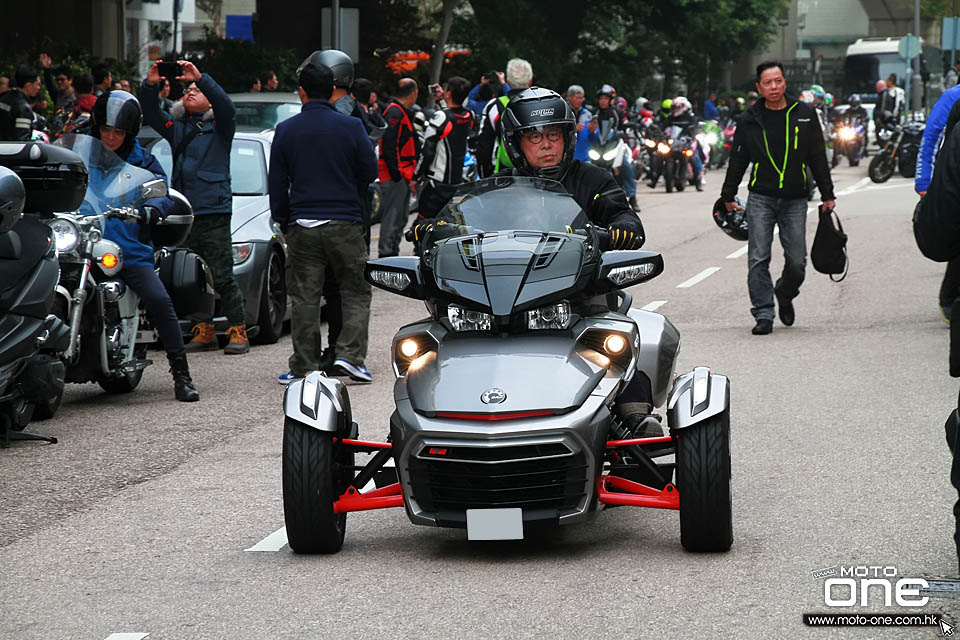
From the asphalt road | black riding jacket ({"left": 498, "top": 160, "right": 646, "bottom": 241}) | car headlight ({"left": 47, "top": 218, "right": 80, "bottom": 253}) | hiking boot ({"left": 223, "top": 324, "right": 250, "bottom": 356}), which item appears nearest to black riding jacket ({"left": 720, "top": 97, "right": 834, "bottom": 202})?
the asphalt road

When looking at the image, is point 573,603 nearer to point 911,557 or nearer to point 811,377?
point 911,557

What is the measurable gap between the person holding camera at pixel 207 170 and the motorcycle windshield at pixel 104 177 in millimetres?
1595

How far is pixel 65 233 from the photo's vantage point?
30.0 ft

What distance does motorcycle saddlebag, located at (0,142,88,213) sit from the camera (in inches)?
340

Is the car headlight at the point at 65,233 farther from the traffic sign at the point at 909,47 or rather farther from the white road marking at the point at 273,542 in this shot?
the traffic sign at the point at 909,47

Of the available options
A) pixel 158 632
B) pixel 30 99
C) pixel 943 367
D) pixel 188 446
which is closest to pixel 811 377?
pixel 943 367

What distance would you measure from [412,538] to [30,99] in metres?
14.6

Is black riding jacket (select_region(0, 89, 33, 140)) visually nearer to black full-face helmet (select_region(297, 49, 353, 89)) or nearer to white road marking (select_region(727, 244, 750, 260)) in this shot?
black full-face helmet (select_region(297, 49, 353, 89))

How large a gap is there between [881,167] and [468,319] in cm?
2668

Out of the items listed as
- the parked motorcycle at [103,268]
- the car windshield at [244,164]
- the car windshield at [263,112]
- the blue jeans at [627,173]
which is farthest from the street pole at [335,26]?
the parked motorcycle at [103,268]

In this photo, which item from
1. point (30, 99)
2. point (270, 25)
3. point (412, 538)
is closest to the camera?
point (412, 538)

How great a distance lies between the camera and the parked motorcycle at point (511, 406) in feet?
18.0

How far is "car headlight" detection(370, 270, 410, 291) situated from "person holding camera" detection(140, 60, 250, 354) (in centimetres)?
530

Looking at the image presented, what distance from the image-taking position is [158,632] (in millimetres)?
4977
